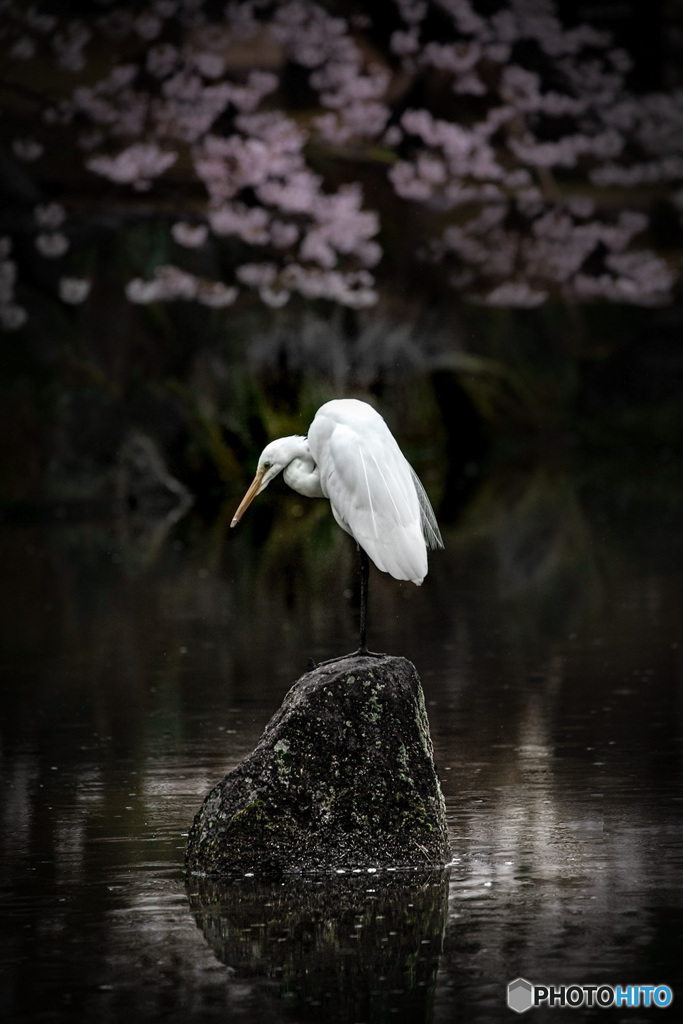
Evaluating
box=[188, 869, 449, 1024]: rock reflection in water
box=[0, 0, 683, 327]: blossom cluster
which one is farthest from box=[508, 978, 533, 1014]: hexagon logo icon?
box=[0, 0, 683, 327]: blossom cluster

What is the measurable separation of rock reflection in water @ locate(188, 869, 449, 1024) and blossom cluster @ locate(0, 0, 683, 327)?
68.3 ft

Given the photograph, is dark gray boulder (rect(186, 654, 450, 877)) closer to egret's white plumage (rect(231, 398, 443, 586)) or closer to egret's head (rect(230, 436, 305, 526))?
egret's white plumage (rect(231, 398, 443, 586))

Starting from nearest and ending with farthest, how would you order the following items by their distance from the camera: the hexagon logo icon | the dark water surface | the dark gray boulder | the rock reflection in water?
the hexagon logo icon
the rock reflection in water
the dark water surface
the dark gray boulder

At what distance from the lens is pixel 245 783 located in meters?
7.44

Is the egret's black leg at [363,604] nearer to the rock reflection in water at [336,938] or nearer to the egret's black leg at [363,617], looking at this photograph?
the egret's black leg at [363,617]

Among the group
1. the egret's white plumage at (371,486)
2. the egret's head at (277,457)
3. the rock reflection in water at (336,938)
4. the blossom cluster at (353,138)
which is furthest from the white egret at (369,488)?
the blossom cluster at (353,138)

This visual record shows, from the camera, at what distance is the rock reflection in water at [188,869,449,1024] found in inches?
243

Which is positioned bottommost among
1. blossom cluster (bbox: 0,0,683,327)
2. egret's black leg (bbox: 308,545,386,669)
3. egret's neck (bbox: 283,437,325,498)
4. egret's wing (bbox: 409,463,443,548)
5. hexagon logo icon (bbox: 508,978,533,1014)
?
hexagon logo icon (bbox: 508,978,533,1014)

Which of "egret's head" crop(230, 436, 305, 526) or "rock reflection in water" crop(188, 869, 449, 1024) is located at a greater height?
"egret's head" crop(230, 436, 305, 526)

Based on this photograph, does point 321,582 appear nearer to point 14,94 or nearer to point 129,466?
point 129,466

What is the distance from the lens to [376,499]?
7797 mm

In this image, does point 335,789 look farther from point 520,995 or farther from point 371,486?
point 520,995

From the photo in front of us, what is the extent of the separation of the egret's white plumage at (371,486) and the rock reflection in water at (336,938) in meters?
1.27

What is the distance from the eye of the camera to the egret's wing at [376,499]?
777cm
